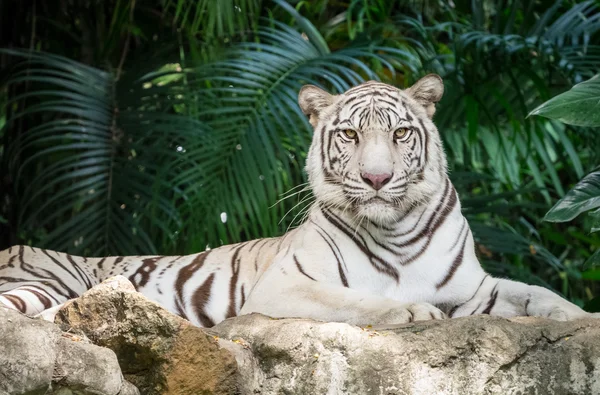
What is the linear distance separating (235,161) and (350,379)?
2771 millimetres

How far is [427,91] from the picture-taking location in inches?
146

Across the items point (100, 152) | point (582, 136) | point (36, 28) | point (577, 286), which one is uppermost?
point (36, 28)

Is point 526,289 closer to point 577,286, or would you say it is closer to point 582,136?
point 582,136

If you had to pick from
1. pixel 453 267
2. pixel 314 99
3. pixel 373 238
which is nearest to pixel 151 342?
pixel 373 238

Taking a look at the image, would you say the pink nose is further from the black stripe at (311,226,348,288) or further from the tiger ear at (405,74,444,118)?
the tiger ear at (405,74,444,118)

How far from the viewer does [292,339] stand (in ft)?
8.65

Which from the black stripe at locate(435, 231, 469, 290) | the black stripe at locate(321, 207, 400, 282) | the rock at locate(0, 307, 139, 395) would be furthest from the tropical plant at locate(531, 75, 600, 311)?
the rock at locate(0, 307, 139, 395)

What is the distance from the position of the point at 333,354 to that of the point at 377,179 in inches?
35.4

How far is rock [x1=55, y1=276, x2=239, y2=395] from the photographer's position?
2451mm

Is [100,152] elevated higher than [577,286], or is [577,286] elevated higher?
[100,152]

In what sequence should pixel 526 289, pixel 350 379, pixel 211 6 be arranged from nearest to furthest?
pixel 350 379, pixel 526 289, pixel 211 6

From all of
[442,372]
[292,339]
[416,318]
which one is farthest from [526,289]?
[292,339]

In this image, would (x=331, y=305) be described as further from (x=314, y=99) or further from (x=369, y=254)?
(x=314, y=99)

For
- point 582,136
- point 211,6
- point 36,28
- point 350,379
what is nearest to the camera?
point 350,379
